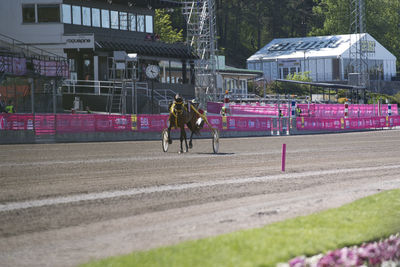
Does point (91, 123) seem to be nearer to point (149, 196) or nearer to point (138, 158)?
point (138, 158)

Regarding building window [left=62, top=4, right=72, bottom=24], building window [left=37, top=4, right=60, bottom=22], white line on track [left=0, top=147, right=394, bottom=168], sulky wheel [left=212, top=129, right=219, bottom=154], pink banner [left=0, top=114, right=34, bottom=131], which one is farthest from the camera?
building window [left=62, top=4, right=72, bottom=24]

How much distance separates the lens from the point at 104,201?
11.1 meters

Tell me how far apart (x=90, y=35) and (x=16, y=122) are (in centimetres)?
2143

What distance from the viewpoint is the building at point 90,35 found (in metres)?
50.8

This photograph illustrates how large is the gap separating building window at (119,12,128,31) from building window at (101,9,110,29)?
1463 millimetres

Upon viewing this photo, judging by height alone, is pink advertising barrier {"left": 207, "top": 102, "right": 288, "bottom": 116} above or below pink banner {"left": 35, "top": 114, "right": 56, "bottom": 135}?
above

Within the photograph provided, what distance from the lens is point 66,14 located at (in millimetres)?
52344

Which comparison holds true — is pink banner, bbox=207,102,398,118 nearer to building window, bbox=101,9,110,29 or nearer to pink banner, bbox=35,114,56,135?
building window, bbox=101,9,110,29

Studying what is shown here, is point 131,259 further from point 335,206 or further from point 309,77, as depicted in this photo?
point 309,77

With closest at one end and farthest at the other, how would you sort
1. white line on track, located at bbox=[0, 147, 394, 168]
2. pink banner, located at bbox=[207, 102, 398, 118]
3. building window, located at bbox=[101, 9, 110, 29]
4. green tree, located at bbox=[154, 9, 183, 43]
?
1. white line on track, located at bbox=[0, 147, 394, 168]
2. pink banner, located at bbox=[207, 102, 398, 118]
3. building window, located at bbox=[101, 9, 110, 29]
4. green tree, located at bbox=[154, 9, 183, 43]

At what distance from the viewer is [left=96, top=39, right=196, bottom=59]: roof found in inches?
2090

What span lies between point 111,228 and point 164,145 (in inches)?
562

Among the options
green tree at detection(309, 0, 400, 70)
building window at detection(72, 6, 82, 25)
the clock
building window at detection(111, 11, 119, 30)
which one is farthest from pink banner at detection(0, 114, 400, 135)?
green tree at detection(309, 0, 400, 70)

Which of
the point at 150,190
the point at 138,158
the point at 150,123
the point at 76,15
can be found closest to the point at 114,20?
the point at 76,15
